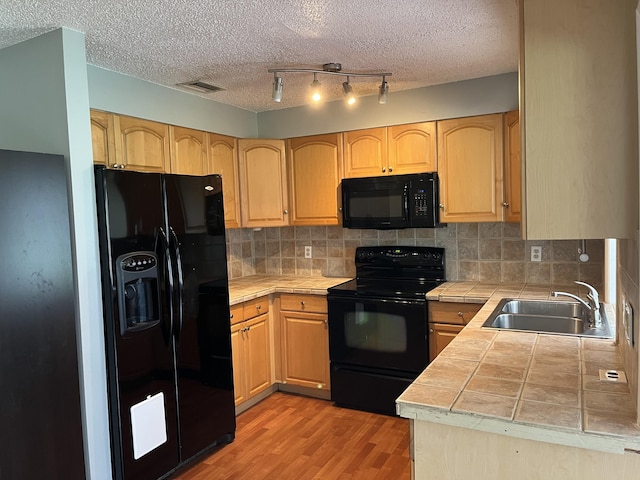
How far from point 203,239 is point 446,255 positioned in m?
1.87

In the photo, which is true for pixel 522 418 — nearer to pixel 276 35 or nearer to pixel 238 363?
pixel 276 35

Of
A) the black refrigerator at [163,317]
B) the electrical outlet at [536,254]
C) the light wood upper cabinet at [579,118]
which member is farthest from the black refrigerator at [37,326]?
the electrical outlet at [536,254]

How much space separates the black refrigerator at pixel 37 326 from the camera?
6.18 ft

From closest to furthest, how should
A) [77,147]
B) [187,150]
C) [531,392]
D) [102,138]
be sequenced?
[531,392]
[77,147]
[102,138]
[187,150]

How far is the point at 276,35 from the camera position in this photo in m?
2.24

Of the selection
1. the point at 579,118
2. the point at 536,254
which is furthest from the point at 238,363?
the point at 579,118

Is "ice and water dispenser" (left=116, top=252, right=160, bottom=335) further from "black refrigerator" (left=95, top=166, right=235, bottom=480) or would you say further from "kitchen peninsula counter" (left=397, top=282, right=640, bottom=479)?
"kitchen peninsula counter" (left=397, top=282, right=640, bottom=479)

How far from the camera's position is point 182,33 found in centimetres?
219

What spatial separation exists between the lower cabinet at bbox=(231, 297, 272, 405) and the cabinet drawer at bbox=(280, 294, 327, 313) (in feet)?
0.47

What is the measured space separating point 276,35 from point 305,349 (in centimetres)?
227

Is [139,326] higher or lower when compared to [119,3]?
lower

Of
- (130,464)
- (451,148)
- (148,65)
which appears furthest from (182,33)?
(130,464)

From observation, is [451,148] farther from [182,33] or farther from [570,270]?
[182,33]

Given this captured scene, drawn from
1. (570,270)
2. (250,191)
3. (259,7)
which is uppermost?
(259,7)
